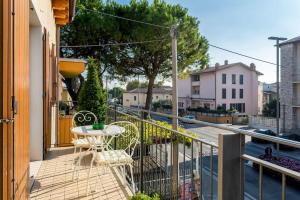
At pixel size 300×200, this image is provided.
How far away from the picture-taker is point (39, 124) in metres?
3.66

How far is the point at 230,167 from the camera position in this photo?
1268 millimetres

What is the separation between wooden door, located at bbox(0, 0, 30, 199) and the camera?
1.46 m

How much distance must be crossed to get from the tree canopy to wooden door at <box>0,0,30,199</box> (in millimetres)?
11385

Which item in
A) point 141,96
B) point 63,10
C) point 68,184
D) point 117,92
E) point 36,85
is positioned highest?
point 63,10

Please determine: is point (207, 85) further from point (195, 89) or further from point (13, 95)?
point (13, 95)

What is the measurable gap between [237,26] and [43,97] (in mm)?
17413

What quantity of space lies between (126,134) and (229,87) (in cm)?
2464

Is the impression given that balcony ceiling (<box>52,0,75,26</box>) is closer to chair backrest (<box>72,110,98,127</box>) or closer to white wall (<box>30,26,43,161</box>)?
white wall (<box>30,26,43,161</box>)

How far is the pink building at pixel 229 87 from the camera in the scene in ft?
84.8

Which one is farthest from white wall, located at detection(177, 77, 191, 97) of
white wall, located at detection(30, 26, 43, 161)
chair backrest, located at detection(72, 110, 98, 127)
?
white wall, located at detection(30, 26, 43, 161)

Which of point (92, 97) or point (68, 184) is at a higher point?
point (92, 97)

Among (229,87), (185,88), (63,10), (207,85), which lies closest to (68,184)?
(63,10)

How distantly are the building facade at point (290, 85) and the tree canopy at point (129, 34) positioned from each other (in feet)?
20.6

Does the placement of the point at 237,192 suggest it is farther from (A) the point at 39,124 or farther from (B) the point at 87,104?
(B) the point at 87,104
